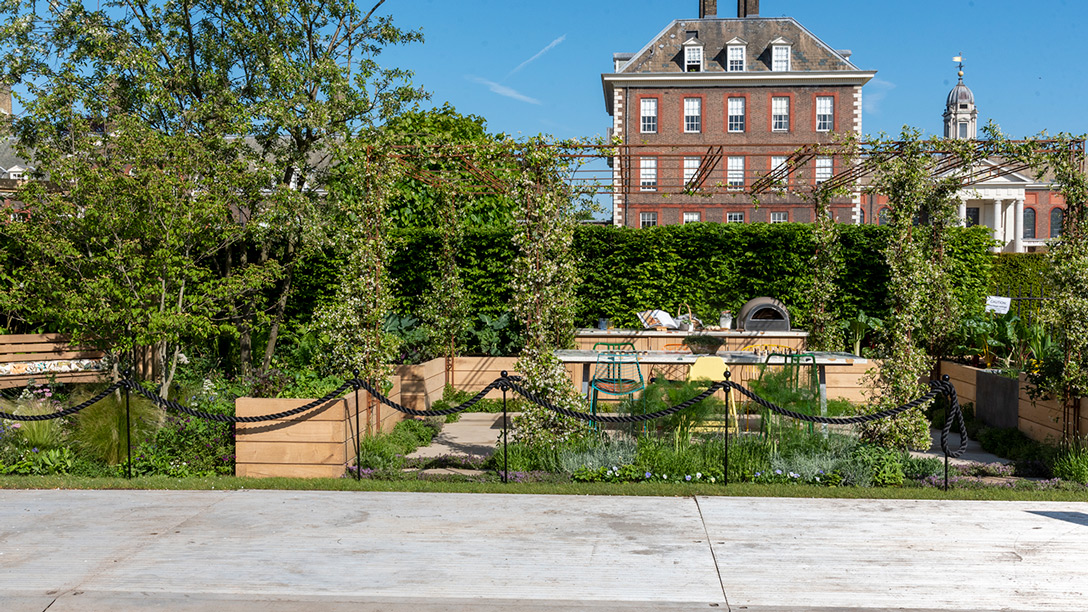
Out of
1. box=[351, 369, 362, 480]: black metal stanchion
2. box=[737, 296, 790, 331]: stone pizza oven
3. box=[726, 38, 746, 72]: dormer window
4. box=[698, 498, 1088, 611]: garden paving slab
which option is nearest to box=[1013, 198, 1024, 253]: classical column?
Answer: box=[726, 38, 746, 72]: dormer window

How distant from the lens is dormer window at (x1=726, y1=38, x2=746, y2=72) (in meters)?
32.6

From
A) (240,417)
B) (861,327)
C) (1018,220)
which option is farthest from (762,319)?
(1018,220)

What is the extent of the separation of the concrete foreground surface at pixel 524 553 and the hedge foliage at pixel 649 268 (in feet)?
23.4

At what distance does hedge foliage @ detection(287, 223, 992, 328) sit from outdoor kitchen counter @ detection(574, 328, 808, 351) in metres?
0.79

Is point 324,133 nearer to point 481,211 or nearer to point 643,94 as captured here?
point 481,211

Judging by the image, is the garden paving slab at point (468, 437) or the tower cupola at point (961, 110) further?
the tower cupola at point (961, 110)

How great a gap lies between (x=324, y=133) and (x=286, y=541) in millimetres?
7312

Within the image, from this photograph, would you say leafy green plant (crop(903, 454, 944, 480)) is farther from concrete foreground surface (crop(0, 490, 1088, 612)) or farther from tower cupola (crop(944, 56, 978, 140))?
tower cupola (crop(944, 56, 978, 140))

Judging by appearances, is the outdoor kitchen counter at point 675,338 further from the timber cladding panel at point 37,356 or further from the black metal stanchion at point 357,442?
the timber cladding panel at point 37,356

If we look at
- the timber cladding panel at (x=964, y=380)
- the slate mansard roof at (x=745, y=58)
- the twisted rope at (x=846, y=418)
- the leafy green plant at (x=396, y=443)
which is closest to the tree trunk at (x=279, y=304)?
the leafy green plant at (x=396, y=443)

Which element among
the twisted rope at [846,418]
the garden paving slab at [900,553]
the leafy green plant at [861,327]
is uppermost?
the leafy green plant at [861,327]

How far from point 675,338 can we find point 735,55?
23985 millimetres

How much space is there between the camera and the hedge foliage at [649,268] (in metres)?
13.0

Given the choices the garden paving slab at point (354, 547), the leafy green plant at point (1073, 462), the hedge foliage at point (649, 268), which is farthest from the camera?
the hedge foliage at point (649, 268)
